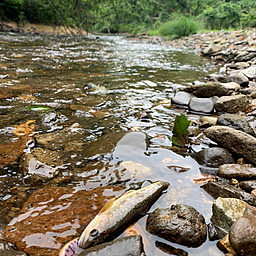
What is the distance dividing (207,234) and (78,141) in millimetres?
1586

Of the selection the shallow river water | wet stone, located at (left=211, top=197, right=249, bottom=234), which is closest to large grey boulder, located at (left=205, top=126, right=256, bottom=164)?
the shallow river water

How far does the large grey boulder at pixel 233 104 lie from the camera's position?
320 centimetres

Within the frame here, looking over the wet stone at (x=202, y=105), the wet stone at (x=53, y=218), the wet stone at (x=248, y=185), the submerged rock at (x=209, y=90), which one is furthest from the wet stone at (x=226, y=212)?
the submerged rock at (x=209, y=90)

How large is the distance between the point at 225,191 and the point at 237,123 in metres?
1.14

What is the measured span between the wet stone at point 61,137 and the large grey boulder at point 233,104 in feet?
7.72

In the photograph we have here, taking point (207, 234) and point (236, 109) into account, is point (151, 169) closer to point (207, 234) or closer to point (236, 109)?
point (207, 234)

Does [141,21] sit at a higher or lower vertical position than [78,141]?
higher

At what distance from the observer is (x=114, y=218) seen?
3.94 feet

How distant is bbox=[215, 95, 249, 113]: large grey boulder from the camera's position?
3199mm

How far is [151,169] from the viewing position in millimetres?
1875

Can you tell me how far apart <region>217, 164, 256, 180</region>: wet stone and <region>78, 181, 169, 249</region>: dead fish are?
2.24ft

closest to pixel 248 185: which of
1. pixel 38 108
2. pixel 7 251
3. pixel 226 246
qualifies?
pixel 226 246

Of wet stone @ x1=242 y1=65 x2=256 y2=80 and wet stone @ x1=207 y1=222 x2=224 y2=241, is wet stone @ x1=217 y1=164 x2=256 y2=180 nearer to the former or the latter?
wet stone @ x1=207 y1=222 x2=224 y2=241

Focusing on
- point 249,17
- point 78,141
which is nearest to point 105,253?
point 78,141
